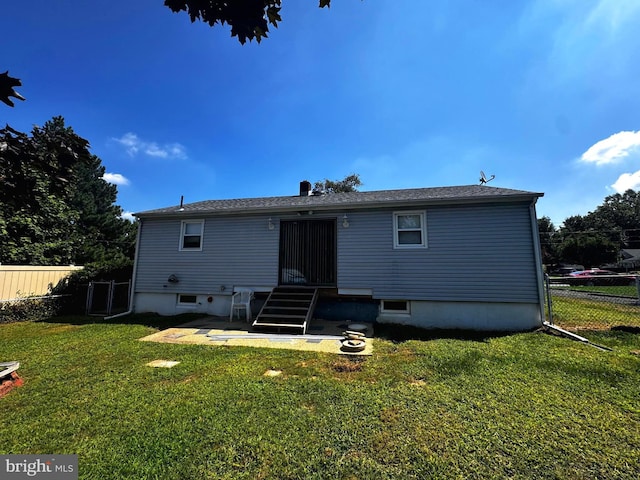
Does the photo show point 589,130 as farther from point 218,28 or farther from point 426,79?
point 218,28

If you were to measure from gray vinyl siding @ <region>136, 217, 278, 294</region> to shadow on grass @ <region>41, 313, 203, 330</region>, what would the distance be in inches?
33.5

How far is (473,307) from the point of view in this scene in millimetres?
7129

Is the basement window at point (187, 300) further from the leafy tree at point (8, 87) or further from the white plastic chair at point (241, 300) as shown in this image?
the leafy tree at point (8, 87)

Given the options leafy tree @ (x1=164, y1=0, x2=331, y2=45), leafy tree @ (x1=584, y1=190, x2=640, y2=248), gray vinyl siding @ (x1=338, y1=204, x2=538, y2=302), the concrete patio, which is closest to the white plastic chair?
the concrete patio

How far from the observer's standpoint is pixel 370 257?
7859 millimetres

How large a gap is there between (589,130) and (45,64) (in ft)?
60.7

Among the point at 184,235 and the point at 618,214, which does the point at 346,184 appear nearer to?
the point at 184,235

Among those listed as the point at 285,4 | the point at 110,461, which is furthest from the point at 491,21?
the point at 110,461

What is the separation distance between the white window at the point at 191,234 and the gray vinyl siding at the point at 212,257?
6.6 inches

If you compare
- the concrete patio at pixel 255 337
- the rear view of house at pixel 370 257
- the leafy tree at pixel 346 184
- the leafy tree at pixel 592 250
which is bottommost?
the concrete patio at pixel 255 337

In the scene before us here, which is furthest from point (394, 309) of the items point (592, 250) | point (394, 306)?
point (592, 250)

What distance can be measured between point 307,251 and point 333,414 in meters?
6.24

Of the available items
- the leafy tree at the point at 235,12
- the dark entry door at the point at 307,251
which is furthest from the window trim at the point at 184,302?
the leafy tree at the point at 235,12

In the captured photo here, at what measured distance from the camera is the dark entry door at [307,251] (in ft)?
28.8
